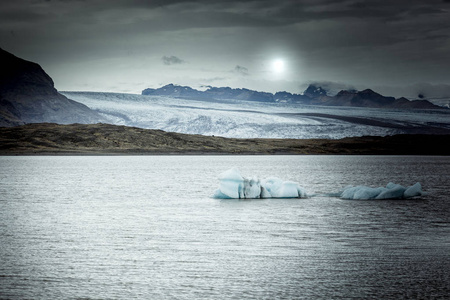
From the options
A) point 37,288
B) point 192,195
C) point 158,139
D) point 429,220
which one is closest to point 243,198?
point 192,195

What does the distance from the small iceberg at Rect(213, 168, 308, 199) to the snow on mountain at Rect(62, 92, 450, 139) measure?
12423 centimetres

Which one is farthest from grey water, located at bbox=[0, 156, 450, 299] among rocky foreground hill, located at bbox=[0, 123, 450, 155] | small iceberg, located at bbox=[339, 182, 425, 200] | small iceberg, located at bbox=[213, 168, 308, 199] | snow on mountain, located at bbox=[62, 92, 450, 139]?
snow on mountain, located at bbox=[62, 92, 450, 139]

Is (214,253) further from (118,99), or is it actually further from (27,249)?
(118,99)

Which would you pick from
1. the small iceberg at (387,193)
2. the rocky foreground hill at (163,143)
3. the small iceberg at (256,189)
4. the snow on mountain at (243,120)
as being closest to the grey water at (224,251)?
the small iceberg at (256,189)

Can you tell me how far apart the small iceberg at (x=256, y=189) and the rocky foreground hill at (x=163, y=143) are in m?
Result: 111

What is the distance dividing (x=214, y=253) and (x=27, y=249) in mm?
6207

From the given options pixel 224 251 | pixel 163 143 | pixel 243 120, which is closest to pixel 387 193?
pixel 224 251

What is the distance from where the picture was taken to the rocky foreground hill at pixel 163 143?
141875 millimetres

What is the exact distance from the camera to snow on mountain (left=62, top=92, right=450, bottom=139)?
162 metres

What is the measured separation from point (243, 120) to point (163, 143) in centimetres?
2803

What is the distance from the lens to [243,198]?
114 ft

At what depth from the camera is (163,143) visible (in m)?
154

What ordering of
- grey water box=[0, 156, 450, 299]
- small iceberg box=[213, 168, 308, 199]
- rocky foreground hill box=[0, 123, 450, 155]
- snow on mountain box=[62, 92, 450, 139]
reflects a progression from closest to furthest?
grey water box=[0, 156, 450, 299], small iceberg box=[213, 168, 308, 199], rocky foreground hill box=[0, 123, 450, 155], snow on mountain box=[62, 92, 450, 139]

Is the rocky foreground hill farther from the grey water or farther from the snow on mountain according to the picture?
the grey water
